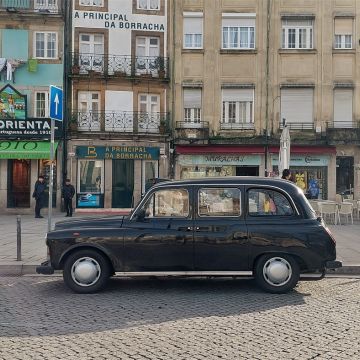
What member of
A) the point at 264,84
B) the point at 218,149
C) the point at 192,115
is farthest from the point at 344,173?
the point at 192,115

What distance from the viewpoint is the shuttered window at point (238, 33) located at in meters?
23.9

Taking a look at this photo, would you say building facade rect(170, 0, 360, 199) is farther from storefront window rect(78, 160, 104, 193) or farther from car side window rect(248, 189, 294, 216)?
car side window rect(248, 189, 294, 216)

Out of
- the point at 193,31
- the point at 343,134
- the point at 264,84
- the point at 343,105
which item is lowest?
the point at 343,134

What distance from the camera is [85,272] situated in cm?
707

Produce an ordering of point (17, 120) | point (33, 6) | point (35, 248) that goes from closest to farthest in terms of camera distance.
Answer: point (35, 248)
point (17, 120)
point (33, 6)

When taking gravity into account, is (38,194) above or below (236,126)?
below

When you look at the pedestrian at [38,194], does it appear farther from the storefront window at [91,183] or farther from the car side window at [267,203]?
the car side window at [267,203]

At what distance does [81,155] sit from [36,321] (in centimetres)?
1808

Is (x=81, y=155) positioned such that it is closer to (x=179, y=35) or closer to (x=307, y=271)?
(x=179, y=35)

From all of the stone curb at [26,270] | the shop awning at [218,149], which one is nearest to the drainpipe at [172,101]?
the shop awning at [218,149]

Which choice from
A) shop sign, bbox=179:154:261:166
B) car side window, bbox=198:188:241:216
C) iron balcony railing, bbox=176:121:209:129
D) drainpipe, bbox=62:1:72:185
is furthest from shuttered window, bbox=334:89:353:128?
car side window, bbox=198:188:241:216

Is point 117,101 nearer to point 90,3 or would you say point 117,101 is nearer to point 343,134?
point 90,3

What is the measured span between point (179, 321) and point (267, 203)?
256cm

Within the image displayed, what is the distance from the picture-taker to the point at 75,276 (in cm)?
709
